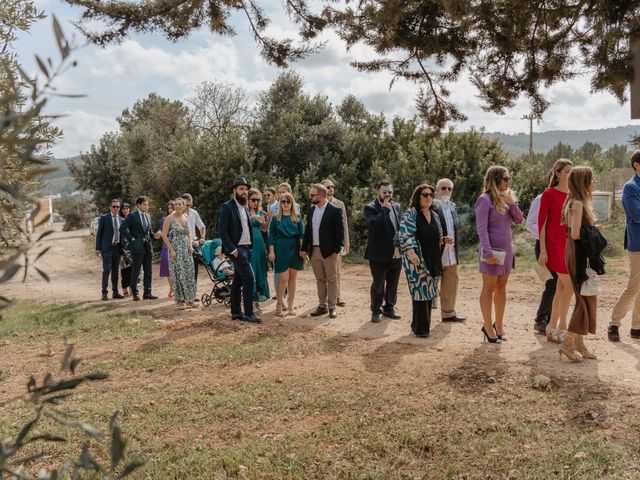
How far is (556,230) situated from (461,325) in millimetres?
2381

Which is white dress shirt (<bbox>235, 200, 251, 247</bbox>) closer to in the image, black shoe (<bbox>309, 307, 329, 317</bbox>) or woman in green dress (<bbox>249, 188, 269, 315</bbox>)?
woman in green dress (<bbox>249, 188, 269, 315</bbox>)

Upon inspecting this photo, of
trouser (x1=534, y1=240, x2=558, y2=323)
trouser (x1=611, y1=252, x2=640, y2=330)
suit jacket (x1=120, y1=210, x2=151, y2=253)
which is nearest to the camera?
trouser (x1=611, y1=252, x2=640, y2=330)

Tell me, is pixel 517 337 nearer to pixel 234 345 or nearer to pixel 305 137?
pixel 234 345

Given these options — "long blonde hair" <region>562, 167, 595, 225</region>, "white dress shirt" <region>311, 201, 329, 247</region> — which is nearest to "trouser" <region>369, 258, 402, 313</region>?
"white dress shirt" <region>311, 201, 329, 247</region>

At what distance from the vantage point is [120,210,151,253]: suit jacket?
1305 centimetres

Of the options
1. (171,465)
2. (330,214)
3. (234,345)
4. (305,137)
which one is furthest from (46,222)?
(305,137)

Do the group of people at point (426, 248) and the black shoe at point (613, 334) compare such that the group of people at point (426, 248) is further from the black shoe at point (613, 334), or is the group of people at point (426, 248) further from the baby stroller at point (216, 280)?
the baby stroller at point (216, 280)

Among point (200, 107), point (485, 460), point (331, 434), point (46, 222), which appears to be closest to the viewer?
point (46, 222)

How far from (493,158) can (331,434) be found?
19.8 m

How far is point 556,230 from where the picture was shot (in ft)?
23.9

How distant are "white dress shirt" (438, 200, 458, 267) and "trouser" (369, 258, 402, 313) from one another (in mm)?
959

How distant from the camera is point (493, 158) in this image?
75.9 ft

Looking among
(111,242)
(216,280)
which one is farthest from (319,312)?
(111,242)

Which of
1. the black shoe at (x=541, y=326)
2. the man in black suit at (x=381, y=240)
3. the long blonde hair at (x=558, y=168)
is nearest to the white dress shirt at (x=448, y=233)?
the man in black suit at (x=381, y=240)
